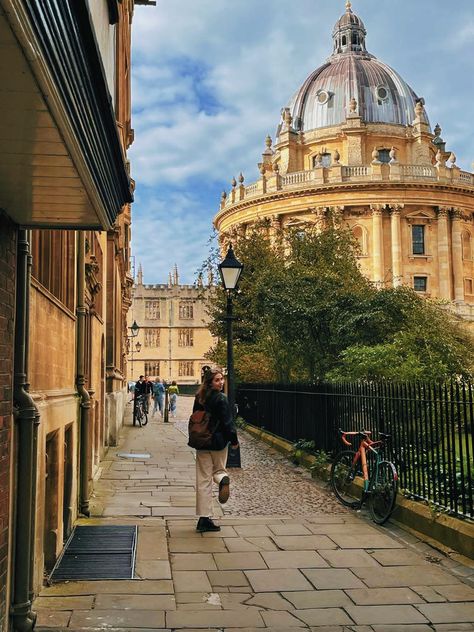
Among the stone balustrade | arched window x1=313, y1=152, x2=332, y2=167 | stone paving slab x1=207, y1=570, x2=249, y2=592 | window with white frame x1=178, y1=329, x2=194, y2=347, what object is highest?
arched window x1=313, y1=152, x2=332, y2=167

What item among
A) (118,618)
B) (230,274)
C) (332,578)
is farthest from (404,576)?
(230,274)

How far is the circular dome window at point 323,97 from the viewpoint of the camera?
2707 inches

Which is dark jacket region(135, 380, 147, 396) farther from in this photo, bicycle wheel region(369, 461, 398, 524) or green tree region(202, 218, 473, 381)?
bicycle wheel region(369, 461, 398, 524)

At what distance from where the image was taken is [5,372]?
4445 millimetres

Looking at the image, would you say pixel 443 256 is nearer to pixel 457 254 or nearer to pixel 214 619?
pixel 457 254

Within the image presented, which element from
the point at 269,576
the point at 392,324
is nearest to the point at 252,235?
the point at 392,324

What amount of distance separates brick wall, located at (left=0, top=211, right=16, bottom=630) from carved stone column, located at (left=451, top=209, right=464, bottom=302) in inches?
2355

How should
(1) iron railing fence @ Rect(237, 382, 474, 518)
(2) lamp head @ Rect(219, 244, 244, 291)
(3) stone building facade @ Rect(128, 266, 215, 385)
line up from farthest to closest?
(3) stone building facade @ Rect(128, 266, 215, 385) < (2) lamp head @ Rect(219, 244, 244, 291) < (1) iron railing fence @ Rect(237, 382, 474, 518)

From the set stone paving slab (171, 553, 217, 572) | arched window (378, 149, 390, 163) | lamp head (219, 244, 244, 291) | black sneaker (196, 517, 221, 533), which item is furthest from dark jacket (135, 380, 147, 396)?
arched window (378, 149, 390, 163)

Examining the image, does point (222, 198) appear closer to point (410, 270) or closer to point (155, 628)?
point (410, 270)

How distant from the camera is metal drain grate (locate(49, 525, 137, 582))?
5.93 metres

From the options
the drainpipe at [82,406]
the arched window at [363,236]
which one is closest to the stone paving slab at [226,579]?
the drainpipe at [82,406]

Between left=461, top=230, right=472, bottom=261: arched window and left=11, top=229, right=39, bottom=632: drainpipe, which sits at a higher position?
left=461, top=230, right=472, bottom=261: arched window

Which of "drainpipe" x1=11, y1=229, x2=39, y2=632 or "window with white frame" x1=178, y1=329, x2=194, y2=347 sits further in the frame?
"window with white frame" x1=178, y1=329, x2=194, y2=347
